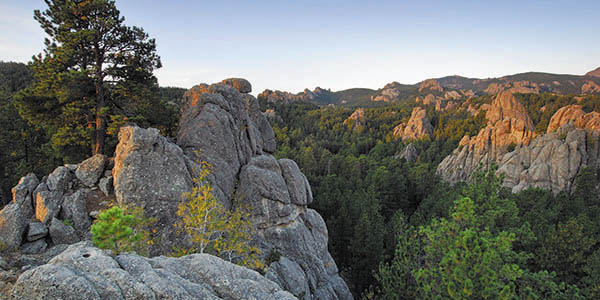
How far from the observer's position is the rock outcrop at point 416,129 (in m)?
112

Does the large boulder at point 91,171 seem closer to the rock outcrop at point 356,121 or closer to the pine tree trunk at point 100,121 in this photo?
the pine tree trunk at point 100,121

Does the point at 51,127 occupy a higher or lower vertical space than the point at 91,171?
higher

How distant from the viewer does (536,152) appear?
54.0m

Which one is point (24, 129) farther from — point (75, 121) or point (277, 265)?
point (277, 265)

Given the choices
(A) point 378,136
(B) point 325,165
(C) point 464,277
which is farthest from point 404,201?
(A) point 378,136

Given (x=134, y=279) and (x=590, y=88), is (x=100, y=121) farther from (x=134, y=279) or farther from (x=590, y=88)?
(x=590, y=88)

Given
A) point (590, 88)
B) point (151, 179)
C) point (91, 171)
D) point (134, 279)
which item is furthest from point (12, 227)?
point (590, 88)

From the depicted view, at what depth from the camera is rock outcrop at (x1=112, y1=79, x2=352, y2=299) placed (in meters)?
13.8

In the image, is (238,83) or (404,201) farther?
(404,201)

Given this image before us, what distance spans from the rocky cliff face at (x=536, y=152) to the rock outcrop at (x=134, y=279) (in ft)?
125

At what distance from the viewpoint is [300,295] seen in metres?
15.5

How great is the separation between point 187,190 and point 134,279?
9.57m

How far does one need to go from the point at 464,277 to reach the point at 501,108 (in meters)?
102

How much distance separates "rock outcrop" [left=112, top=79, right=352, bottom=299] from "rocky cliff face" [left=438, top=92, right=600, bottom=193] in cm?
2838
